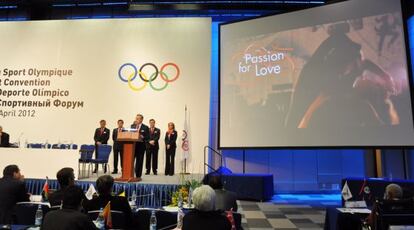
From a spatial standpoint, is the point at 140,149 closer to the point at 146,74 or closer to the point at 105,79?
the point at 146,74

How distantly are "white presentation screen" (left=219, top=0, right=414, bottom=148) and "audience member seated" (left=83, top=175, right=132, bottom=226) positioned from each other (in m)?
5.14

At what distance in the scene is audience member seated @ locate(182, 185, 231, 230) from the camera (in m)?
2.11

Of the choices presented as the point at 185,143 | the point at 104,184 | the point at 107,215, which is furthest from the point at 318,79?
the point at 107,215

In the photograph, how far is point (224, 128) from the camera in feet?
27.4

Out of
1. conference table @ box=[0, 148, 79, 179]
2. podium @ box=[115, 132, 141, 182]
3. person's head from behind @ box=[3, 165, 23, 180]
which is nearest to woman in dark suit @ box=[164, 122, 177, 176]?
podium @ box=[115, 132, 141, 182]

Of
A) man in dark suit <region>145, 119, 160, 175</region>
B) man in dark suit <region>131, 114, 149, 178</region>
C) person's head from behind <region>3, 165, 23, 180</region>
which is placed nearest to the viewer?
person's head from behind <region>3, 165, 23, 180</region>

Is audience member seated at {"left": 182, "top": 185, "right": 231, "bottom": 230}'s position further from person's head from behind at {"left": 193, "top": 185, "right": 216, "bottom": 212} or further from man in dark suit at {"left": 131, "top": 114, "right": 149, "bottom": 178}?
man in dark suit at {"left": 131, "top": 114, "right": 149, "bottom": 178}

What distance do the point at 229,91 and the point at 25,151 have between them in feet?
15.3

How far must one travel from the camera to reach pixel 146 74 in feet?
32.0

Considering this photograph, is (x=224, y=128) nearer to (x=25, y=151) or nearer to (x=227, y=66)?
(x=227, y=66)

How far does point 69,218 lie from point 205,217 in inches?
32.2

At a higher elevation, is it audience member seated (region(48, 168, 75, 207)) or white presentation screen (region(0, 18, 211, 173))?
white presentation screen (region(0, 18, 211, 173))

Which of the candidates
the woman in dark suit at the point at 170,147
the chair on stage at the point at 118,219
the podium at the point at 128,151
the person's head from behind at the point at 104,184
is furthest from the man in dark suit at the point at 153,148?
the chair on stage at the point at 118,219

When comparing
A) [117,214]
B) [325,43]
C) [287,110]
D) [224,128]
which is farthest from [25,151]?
[325,43]
